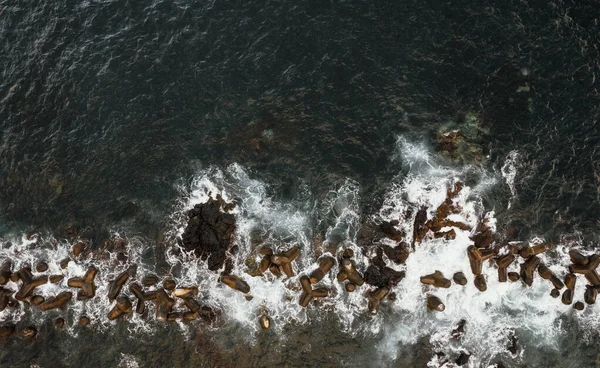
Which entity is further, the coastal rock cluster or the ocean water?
the ocean water

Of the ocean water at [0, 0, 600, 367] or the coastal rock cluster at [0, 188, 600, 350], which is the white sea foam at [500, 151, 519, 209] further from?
the coastal rock cluster at [0, 188, 600, 350]

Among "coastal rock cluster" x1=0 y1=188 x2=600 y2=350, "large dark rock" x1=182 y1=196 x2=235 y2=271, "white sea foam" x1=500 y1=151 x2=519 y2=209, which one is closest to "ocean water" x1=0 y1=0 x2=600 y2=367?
"white sea foam" x1=500 y1=151 x2=519 y2=209

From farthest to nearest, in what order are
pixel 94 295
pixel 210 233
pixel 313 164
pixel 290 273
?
pixel 313 164
pixel 94 295
pixel 210 233
pixel 290 273

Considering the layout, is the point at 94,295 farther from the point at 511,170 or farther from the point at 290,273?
the point at 511,170

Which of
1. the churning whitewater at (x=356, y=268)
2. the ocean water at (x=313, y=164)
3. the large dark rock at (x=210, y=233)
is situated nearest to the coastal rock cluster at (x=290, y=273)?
the large dark rock at (x=210, y=233)

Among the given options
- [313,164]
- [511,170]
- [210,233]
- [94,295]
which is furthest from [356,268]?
[94,295]

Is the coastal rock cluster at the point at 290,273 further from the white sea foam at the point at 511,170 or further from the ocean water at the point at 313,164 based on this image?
the white sea foam at the point at 511,170

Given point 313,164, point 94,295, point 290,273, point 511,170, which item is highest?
point 511,170
